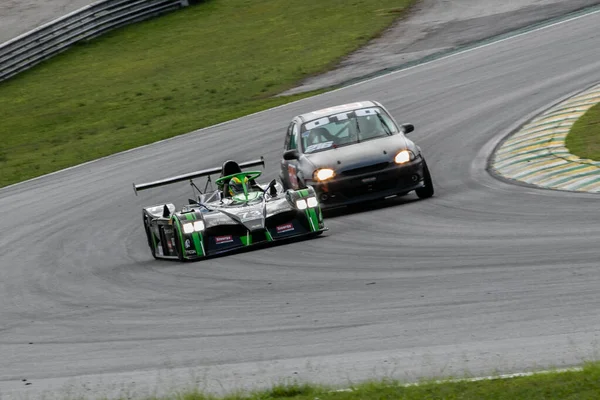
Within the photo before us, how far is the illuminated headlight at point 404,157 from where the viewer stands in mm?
15500

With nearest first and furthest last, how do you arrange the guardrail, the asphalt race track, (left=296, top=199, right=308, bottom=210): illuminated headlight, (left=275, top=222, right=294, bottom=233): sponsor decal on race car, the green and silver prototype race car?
the asphalt race track
the green and silver prototype race car
(left=275, top=222, right=294, bottom=233): sponsor decal on race car
(left=296, top=199, right=308, bottom=210): illuminated headlight
the guardrail

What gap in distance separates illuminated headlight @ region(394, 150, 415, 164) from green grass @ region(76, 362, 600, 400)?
8.73 meters

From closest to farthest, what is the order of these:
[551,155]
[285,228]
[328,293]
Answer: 1. [328,293]
2. [285,228]
3. [551,155]

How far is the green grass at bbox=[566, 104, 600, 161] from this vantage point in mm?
16156

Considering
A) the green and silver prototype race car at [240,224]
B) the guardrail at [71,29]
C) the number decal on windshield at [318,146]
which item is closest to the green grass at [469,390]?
the green and silver prototype race car at [240,224]

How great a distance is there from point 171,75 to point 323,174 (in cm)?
1772

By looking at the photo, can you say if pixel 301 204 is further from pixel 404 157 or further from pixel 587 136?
pixel 587 136

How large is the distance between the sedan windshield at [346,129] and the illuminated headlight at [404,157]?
0.78 meters

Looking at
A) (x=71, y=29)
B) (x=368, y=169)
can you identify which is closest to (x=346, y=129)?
(x=368, y=169)

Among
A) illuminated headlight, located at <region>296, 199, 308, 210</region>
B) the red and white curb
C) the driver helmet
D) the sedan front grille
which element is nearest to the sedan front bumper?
the sedan front grille

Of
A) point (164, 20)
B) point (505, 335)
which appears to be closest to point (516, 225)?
point (505, 335)

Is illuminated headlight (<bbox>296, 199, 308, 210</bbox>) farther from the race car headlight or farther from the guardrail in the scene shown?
the guardrail

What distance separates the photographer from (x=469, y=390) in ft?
20.7

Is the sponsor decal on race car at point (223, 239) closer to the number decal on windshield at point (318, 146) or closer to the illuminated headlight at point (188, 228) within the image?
the illuminated headlight at point (188, 228)
